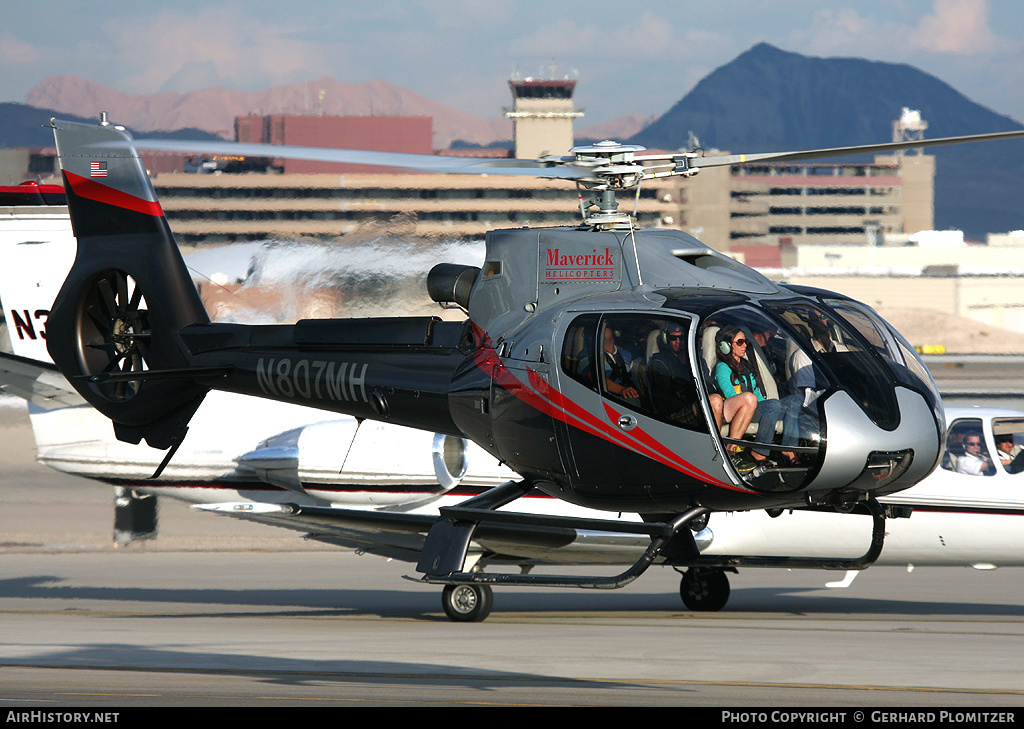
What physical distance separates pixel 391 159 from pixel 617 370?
230cm

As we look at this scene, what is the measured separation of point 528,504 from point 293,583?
451cm

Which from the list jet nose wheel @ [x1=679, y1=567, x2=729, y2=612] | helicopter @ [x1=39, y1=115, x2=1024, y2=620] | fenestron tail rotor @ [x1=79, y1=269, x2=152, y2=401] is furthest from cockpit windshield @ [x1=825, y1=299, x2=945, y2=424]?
fenestron tail rotor @ [x1=79, y1=269, x2=152, y2=401]

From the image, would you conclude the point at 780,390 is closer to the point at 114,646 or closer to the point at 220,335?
the point at 220,335

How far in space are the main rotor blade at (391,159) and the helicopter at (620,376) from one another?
0.08 feet

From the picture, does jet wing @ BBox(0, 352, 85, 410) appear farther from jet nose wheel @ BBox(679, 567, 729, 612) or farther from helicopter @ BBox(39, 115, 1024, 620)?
jet nose wheel @ BBox(679, 567, 729, 612)

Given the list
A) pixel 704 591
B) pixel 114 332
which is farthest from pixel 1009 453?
pixel 114 332

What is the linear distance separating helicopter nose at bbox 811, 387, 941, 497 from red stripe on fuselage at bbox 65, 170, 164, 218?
7.84 m

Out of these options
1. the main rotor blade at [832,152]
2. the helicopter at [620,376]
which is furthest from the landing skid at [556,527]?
the main rotor blade at [832,152]

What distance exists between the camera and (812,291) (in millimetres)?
8438

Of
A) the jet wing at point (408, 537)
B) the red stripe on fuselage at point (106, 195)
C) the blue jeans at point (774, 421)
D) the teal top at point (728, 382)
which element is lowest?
the jet wing at point (408, 537)

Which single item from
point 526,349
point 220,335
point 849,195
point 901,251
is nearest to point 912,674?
point 526,349

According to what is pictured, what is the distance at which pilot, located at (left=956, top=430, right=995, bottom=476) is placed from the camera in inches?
484

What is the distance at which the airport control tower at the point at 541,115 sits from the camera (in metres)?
91.6

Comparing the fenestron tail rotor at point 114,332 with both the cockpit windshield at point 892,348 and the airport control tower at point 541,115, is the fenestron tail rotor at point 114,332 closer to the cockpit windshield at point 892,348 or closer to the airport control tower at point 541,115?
the cockpit windshield at point 892,348
